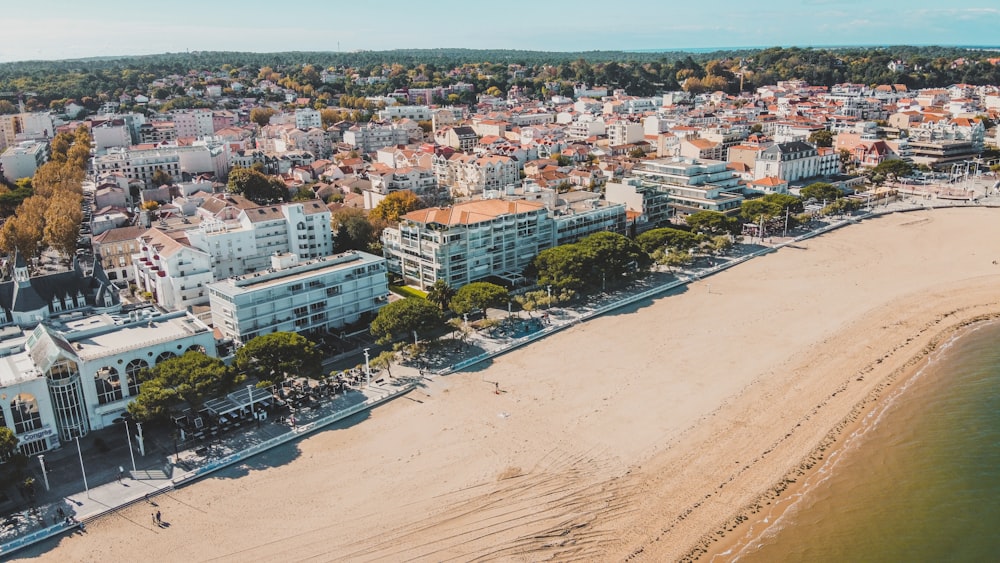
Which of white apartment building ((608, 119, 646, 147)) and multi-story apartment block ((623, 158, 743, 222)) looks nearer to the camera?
multi-story apartment block ((623, 158, 743, 222))

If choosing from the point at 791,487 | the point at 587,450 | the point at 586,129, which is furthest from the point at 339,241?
the point at 586,129

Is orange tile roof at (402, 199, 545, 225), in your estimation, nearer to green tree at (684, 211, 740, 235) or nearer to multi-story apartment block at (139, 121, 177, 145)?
green tree at (684, 211, 740, 235)

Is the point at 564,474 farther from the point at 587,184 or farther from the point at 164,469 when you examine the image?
the point at 587,184

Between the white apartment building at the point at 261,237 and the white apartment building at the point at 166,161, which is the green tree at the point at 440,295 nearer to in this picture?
the white apartment building at the point at 261,237

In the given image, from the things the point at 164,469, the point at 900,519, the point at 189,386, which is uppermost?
the point at 189,386

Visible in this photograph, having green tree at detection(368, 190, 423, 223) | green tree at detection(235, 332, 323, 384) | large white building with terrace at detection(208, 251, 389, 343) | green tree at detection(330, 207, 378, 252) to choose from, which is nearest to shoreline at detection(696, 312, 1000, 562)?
green tree at detection(235, 332, 323, 384)

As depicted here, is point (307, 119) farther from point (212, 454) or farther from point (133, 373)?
point (212, 454)

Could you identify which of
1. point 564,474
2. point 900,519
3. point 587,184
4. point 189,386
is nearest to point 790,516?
point 900,519
